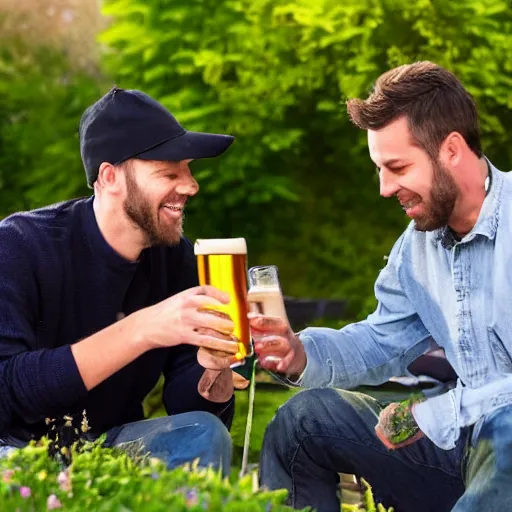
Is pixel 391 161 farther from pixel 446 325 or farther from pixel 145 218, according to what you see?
pixel 145 218

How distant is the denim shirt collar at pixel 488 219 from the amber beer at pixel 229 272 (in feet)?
3.19

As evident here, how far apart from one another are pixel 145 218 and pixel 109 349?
2.21 ft

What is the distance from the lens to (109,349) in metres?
3.58

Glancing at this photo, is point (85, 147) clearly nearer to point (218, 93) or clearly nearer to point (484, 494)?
point (484, 494)

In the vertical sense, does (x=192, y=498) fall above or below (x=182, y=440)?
above

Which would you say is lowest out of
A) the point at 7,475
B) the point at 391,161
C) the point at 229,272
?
the point at 7,475

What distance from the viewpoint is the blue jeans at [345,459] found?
4039 millimetres

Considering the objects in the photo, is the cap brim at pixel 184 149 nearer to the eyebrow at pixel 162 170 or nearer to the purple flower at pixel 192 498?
the eyebrow at pixel 162 170

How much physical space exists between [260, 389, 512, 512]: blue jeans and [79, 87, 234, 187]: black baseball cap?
1.10 m

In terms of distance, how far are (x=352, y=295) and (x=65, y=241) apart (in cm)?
525

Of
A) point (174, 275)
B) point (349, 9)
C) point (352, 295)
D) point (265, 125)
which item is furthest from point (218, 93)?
point (174, 275)

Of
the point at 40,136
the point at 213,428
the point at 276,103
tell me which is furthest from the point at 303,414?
the point at 40,136

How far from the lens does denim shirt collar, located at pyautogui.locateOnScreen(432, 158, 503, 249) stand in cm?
388

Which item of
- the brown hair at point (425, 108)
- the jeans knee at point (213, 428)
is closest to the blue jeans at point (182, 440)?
the jeans knee at point (213, 428)
